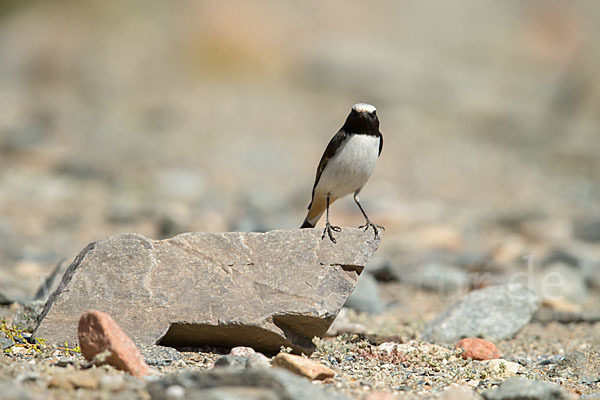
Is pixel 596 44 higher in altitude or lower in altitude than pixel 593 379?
higher

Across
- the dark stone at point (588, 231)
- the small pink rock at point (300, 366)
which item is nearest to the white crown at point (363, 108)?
the small pink rock at point (300, 366)

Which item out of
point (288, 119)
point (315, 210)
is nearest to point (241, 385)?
point (315, 210)

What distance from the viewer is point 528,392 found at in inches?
191

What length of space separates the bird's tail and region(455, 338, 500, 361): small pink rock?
1962mm

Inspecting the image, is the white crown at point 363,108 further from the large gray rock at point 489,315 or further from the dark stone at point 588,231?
the dark stone at point 588,231

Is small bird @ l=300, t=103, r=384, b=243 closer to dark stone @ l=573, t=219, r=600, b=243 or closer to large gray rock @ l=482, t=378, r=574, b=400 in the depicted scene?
large gray rock @ l=482, t=378, r=574, b=400

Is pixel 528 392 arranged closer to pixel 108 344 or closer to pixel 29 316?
pixel 108 344

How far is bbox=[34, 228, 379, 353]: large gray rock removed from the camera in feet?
18.9

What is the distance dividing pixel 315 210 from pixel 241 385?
12.6 ft

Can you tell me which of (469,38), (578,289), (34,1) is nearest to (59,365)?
(578,289)

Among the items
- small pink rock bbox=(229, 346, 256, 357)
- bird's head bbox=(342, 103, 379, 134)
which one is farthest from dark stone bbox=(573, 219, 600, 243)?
small pink rock bbox=(229, 346, 256, 357)

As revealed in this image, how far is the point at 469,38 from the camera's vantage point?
29.9 m

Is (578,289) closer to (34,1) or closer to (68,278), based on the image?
(68,278)

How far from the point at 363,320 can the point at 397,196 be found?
28.8 ft
